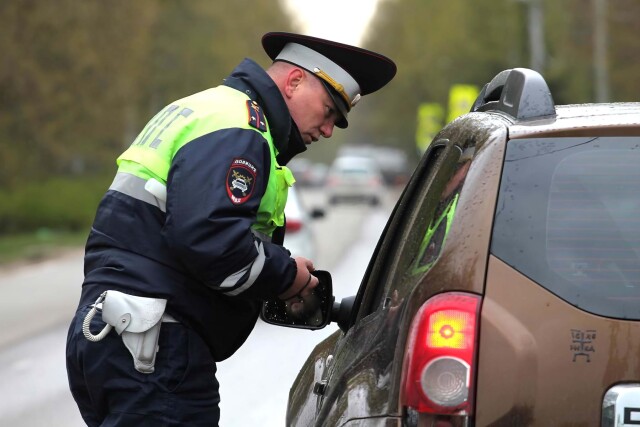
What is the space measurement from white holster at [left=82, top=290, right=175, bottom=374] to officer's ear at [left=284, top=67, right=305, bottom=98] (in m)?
0.77

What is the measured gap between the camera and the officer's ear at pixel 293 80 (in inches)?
158

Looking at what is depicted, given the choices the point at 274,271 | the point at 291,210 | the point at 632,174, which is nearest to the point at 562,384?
the point at 632,174

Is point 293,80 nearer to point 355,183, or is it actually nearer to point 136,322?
point 136,322

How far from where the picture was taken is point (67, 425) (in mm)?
8086

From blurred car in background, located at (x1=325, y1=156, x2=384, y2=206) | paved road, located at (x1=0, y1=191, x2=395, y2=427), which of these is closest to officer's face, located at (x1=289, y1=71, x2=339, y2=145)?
paved road, located at (x1=0, y1=191, x2=395, y2=427)

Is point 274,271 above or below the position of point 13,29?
below

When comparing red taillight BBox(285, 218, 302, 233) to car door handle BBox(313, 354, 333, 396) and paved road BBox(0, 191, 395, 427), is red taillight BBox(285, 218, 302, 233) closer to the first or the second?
paved road BBox(0, 191, 395, 427)

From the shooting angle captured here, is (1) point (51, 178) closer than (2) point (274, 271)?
No

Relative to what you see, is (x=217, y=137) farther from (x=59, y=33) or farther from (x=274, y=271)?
(x=59, y=33)

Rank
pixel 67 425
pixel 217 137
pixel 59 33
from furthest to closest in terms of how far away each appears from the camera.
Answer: pixel 59 33 < pixel 67 425 < pixel 217 137

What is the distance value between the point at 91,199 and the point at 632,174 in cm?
3377

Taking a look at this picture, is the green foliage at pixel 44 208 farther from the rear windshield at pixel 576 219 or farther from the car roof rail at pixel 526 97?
the rear windshield at pixel 576 219

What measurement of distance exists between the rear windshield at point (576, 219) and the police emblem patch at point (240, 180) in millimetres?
817

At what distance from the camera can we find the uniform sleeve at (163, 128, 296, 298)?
353cm
